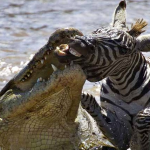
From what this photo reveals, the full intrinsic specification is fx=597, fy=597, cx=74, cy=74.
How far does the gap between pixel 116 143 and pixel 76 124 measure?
0.45 metres

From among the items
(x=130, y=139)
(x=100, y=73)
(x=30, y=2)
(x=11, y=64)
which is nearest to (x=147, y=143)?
(x=130, y=139)

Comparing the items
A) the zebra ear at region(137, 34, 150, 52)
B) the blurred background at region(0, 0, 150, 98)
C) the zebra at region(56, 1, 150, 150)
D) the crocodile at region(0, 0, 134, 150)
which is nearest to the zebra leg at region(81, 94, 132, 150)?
the zebra at region(56, 1, 150, 150)

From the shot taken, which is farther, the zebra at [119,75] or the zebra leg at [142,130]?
the zebra leg at [142,130]

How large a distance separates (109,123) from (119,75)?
51 centimetres

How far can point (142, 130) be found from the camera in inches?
203

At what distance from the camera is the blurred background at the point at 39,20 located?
31.7 ft

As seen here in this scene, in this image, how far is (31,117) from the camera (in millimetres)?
5312

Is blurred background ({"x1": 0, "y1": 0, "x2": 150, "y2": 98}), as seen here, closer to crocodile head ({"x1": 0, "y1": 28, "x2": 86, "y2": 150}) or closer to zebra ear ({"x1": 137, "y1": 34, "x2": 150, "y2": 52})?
crocodile head ({"x1": 0, "y1": 28, "x2": 86, "y2": 150})

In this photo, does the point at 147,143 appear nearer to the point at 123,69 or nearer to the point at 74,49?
the point at 123,69

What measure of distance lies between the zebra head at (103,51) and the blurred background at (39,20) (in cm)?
329

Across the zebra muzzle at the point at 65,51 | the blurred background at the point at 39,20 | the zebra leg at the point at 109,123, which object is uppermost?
the zebra muzzle at the point at 65,51

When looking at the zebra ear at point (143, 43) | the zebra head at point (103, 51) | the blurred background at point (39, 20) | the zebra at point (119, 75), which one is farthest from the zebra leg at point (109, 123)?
the blurred background at point (39, 20)

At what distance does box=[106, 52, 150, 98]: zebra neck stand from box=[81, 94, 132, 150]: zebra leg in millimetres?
240

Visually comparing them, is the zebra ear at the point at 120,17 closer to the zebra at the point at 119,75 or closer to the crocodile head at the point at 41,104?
the zebra at the point at 119,75
